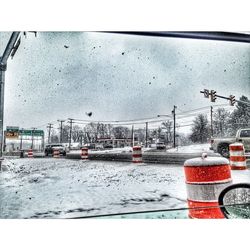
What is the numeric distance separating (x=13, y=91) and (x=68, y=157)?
30.4 inches

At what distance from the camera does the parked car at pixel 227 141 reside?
8.24 feet

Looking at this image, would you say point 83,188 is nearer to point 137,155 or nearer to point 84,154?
point 84,154

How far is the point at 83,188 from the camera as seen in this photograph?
2.25m

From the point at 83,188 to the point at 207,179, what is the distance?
3.46 ft

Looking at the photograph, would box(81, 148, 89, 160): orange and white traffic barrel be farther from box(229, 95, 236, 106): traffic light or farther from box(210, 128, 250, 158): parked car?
box(229, 95, 236, 106): traffic light

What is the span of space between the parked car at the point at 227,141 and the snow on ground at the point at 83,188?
0.83 feet

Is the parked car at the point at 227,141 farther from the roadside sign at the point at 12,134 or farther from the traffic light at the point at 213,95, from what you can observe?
the roadside sign at the point at 12,134

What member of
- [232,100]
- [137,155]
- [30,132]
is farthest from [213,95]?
[30,132]

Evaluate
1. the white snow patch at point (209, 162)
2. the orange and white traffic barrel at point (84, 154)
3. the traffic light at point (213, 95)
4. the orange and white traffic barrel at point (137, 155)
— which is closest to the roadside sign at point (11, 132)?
the orange and white traffic barrel at point (84, 154)

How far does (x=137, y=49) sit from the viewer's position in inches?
96.3
